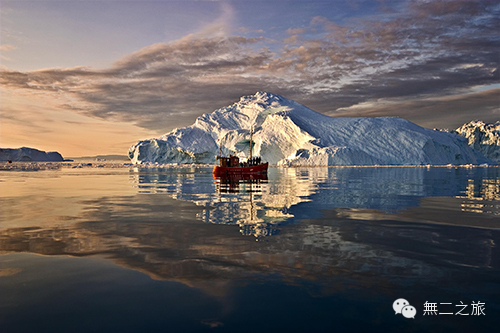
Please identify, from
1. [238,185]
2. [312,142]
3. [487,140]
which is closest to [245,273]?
[238,185]

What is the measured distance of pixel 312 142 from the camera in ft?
344

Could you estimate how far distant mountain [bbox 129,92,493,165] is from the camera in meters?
104

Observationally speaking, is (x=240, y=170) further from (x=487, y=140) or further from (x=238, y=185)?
(x=487, y=140)

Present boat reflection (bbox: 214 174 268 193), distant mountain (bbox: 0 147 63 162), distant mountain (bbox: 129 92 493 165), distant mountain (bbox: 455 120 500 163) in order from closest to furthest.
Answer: boat reflection (bbox: 214 174 268 193)
distant mountain (bbox: 129 92 493 165)
distant mountain (bbox: 0 147 63 162)
distant mountain (bbox: 455 120 500 163)

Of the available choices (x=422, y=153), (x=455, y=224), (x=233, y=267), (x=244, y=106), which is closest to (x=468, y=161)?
(x=422, y=153)

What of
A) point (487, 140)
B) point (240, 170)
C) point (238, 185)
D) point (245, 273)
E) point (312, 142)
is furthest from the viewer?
point (487, 140)

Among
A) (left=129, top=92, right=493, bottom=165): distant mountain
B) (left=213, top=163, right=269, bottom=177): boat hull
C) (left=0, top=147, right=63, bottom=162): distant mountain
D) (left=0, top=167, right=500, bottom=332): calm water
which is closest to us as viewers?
(left=0, top=167, right=500, bottom=332): calm water

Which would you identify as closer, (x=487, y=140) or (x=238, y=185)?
(x=238, y=185)

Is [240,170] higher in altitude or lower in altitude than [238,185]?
higher

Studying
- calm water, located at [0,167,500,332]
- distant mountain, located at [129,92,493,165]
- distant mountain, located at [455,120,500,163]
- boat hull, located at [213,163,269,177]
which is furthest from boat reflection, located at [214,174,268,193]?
distant mountain, located at [455,120,500,163]

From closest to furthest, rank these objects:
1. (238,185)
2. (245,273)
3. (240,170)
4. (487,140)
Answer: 1. (245,273)
2. (238,185)
3. (240,170)
4. (487,140)

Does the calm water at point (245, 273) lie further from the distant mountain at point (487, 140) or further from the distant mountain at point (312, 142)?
the distant mountain at point (487, 140)

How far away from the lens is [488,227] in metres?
10.1

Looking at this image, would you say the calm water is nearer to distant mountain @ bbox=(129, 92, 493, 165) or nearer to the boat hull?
the boat hull
